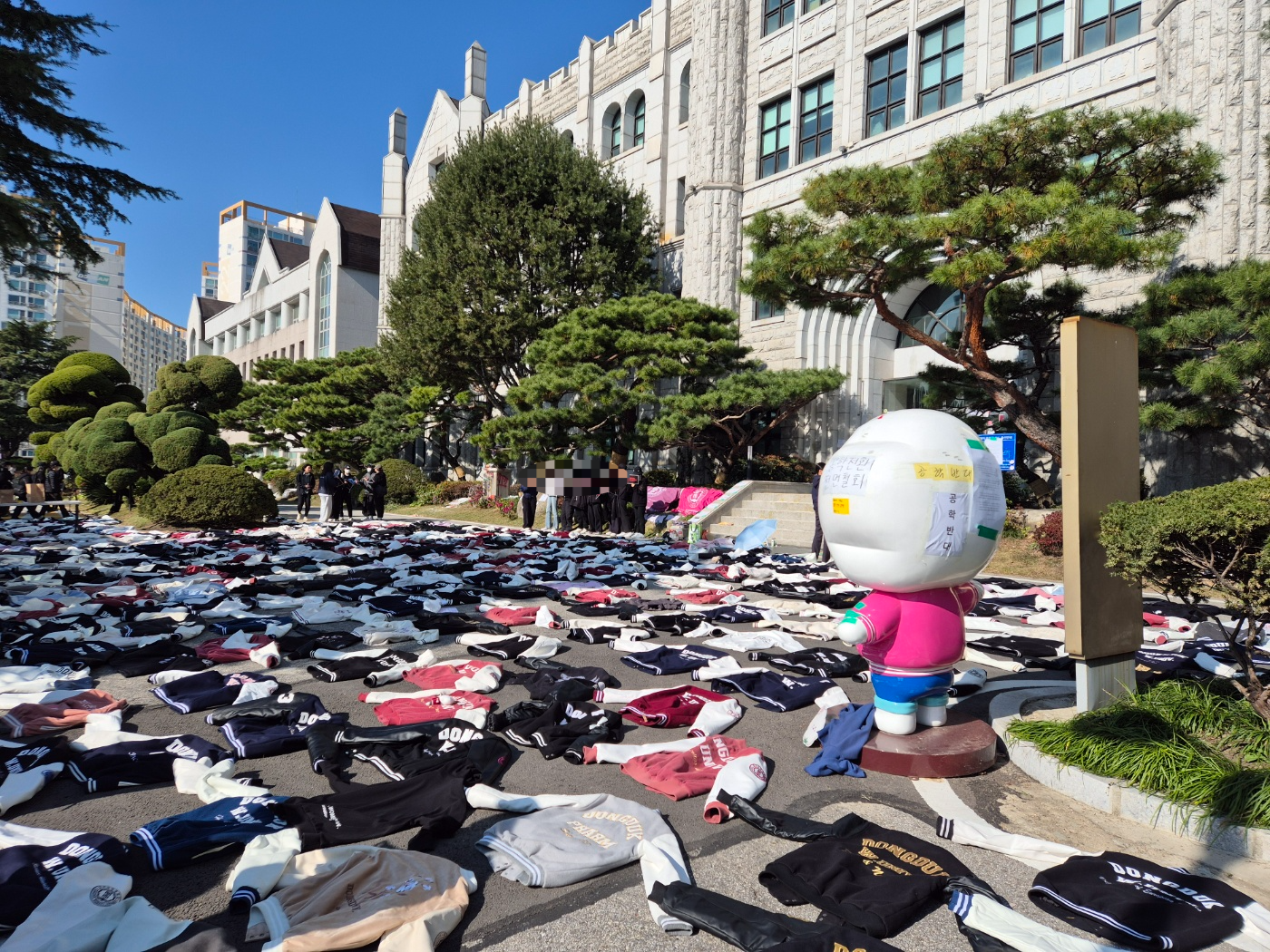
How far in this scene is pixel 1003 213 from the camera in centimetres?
1312

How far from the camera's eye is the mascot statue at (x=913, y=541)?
4363 mm

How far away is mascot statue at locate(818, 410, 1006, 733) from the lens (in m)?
4.36

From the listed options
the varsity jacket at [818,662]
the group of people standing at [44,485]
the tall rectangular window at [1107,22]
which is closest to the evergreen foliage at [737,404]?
the tall rectangular window at [1107,22]

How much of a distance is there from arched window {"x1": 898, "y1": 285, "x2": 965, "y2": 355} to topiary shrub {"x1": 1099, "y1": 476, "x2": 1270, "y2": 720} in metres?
19.3

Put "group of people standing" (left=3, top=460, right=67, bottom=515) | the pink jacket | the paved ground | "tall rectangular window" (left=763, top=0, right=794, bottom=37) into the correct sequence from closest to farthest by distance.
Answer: the paved ground, the pink jacket, "group of people standing" (left=3, top=460, right=67, bottom=515), "tall rectangular window" (left=763, top=0, right=794, bottom=37)

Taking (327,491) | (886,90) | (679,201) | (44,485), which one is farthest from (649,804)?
(44,485)

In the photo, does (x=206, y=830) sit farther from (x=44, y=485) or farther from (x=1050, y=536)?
(x=44, y=485)

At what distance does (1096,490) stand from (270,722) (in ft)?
17.6

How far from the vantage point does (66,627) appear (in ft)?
24.8

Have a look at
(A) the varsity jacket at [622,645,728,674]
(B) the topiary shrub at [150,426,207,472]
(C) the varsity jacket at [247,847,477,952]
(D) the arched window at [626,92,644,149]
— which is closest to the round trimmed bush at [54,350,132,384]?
(B) the topiary shrub at [150,426,207,472]

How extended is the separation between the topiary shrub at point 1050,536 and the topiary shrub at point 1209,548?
10.5m

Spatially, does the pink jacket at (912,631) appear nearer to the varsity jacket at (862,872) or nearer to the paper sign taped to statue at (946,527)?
the paper sign taped to statue at (946,527)

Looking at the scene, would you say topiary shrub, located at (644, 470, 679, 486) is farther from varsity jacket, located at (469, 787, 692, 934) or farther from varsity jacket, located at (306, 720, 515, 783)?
varsity jacket, located at (469, 787, 692, 934)

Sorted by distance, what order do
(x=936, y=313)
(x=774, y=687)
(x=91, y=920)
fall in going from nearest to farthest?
(x=91, y=920) → (x=774, y=687) → (x=936, y=313)
